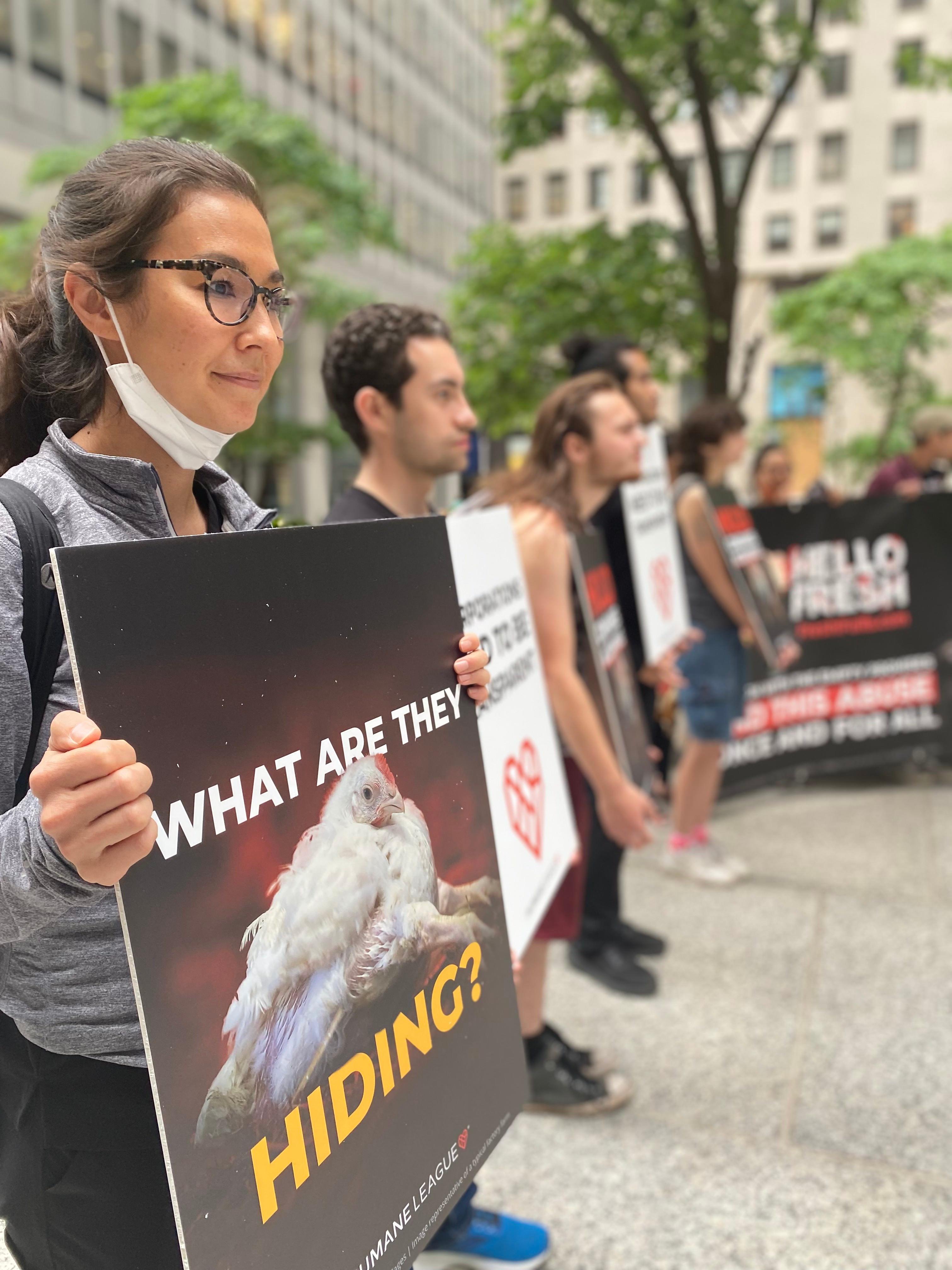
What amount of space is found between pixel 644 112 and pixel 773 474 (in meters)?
2.62

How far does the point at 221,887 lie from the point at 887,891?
163 inches

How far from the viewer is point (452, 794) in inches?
56.0

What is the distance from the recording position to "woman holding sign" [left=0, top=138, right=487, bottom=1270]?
1119 millimetres

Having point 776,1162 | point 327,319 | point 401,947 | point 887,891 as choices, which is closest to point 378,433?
point 401,947

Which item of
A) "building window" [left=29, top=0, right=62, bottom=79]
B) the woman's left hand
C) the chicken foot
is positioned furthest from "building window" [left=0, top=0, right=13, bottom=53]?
the chicken foot

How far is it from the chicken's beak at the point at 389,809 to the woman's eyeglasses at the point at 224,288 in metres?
0.59

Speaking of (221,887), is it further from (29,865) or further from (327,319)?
(327,319)

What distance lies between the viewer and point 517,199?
43.7 metres

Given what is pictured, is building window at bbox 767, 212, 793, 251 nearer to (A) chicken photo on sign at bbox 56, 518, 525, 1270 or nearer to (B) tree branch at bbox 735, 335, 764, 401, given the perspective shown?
(B) tree branch at bbox 735, 335, 764, 401

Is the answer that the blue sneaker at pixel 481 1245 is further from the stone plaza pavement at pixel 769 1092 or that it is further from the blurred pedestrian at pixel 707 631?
the blurred pedestrian at pixel 707 631

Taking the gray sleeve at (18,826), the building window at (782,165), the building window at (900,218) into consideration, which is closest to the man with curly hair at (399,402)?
→ the gray sleeve at (18,826)

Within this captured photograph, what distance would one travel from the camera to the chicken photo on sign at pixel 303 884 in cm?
95

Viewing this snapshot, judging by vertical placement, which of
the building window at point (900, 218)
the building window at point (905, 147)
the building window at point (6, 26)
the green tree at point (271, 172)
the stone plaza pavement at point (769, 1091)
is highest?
the building window at point (905, 147)

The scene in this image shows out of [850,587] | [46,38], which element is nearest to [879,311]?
[850,587]
